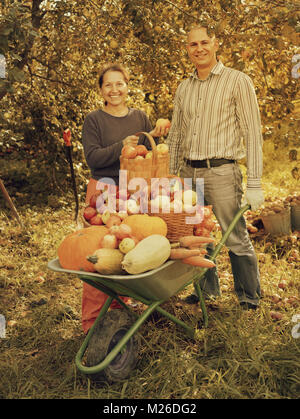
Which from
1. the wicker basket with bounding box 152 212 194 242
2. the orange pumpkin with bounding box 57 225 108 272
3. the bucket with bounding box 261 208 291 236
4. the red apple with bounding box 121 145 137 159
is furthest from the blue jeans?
the bucket with bounding box 261 208 291 236

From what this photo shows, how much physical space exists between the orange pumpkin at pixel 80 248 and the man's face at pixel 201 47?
1.56m

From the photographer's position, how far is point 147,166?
260 centimetres

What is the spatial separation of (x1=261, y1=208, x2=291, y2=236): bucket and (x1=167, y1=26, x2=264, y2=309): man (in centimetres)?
189

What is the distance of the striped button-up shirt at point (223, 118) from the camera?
10.3ft

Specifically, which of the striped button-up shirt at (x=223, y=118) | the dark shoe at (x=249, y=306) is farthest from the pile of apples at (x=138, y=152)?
the dark shoe at (x=249, y=306)

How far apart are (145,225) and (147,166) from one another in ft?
1.47

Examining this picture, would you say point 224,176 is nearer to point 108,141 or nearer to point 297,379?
point 108,141

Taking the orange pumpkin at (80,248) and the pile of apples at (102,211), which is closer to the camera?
the orange pumpkin at (80,248)

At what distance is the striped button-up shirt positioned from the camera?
10.3ft

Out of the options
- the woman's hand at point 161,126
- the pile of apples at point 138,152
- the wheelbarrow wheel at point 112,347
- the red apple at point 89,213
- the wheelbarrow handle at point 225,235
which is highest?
the woman's hand at point 161,126

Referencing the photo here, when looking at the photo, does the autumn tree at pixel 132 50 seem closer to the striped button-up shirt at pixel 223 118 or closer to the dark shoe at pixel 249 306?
the striped button-up shirt at pixel 223 118

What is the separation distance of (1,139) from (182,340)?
4.33 meters

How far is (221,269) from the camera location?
4562 millimetres

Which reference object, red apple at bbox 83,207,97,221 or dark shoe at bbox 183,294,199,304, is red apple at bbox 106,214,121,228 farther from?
dark shoe at bbox 183,294,199,304
